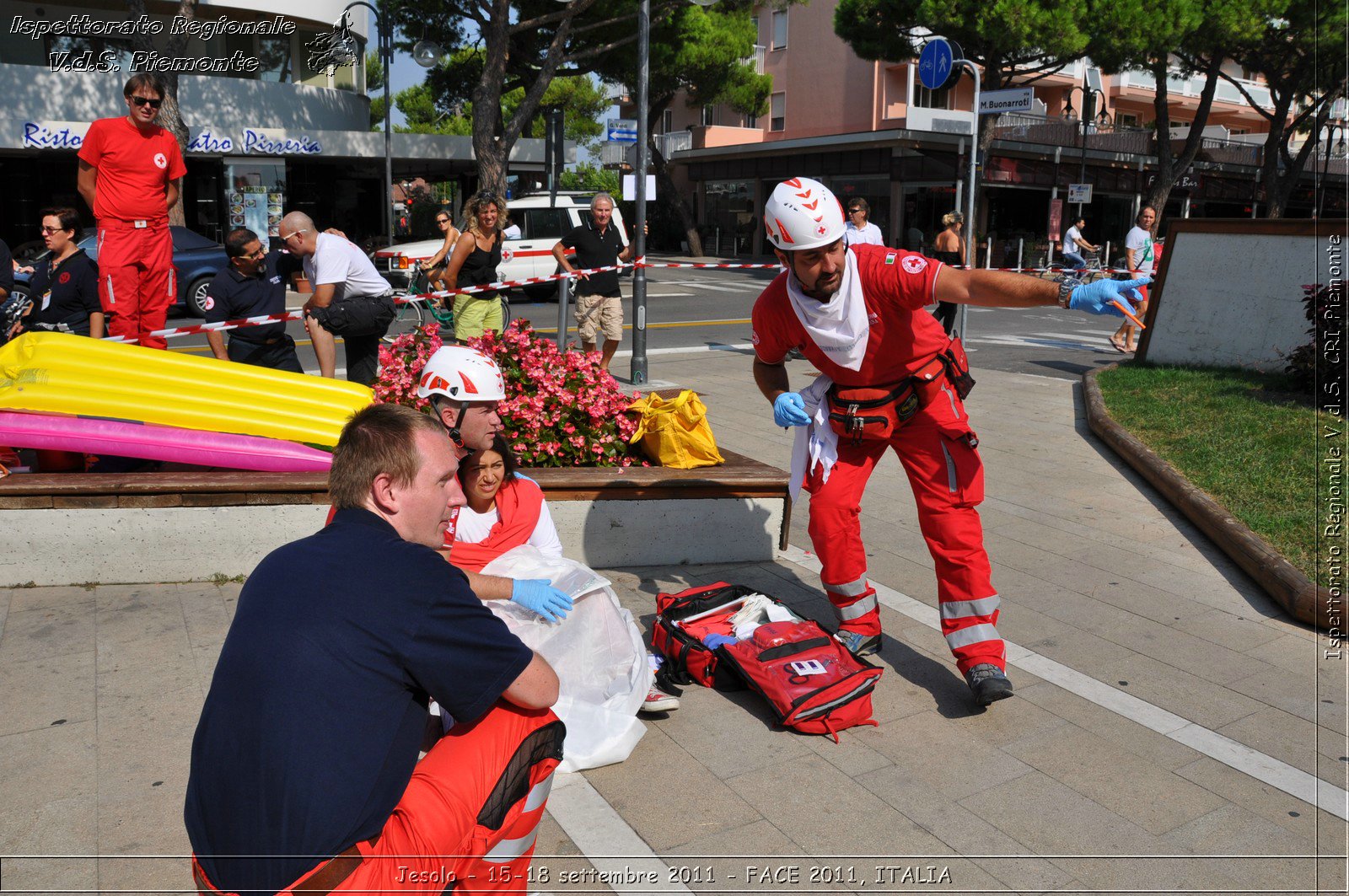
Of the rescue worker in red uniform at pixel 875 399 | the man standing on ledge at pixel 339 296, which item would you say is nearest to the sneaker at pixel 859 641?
the rescue worker in red uniform at pixel 875 399

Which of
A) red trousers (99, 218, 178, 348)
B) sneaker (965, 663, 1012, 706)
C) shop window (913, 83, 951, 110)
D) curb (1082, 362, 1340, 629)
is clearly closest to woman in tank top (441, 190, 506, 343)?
red trousers (99, 218, 178, 348)

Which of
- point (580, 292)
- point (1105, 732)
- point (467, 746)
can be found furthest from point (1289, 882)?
point (580, 292)

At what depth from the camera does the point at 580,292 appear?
10836mm

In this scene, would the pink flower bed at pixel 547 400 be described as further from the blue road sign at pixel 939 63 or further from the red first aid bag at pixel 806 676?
the blue road sign at pixel 939 63

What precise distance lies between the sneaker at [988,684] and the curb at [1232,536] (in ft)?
5.98

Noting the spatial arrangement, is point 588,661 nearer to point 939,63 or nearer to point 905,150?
point 939,63

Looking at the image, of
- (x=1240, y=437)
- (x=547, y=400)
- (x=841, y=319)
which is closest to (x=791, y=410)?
(x=841, y=319)

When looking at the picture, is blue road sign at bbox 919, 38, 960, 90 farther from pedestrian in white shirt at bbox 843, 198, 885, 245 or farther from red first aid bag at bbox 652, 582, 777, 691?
red first aid bag at bbox 652, 582, 777, 691

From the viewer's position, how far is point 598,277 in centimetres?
1084

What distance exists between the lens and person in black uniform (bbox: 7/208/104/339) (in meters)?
7.77

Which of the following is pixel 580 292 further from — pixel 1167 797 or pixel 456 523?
pixel 1167 797

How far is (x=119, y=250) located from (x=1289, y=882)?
7394 millimetres

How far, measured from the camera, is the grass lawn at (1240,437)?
6.01m

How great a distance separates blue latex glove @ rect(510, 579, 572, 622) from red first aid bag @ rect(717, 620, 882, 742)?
3.58ft
